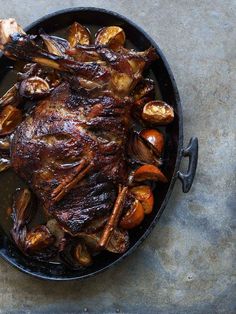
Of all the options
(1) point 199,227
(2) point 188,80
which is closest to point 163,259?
(1) point 199,227

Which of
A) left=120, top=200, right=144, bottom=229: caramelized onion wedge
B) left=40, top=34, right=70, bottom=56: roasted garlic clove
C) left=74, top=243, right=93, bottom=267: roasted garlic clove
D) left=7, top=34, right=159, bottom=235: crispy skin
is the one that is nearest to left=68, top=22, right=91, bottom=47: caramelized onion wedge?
left=40, top=34, right=70, bottom=56: roasted garlic clove

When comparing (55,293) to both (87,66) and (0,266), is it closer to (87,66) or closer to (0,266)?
(0,266)

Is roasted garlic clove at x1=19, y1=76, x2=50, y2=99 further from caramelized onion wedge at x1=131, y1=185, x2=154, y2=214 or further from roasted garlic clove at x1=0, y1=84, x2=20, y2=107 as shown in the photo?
caramelized onion wedge at x1=131, y1=185, x2=154, y2=214

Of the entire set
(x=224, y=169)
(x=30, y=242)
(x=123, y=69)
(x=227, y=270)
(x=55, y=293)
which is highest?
(x=123, y=69)

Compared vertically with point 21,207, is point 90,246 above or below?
below

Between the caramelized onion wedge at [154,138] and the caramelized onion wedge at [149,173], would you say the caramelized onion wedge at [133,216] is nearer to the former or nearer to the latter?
the caramelized onion wedge at [149,173]

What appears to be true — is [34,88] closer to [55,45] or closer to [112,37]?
[55,45]
